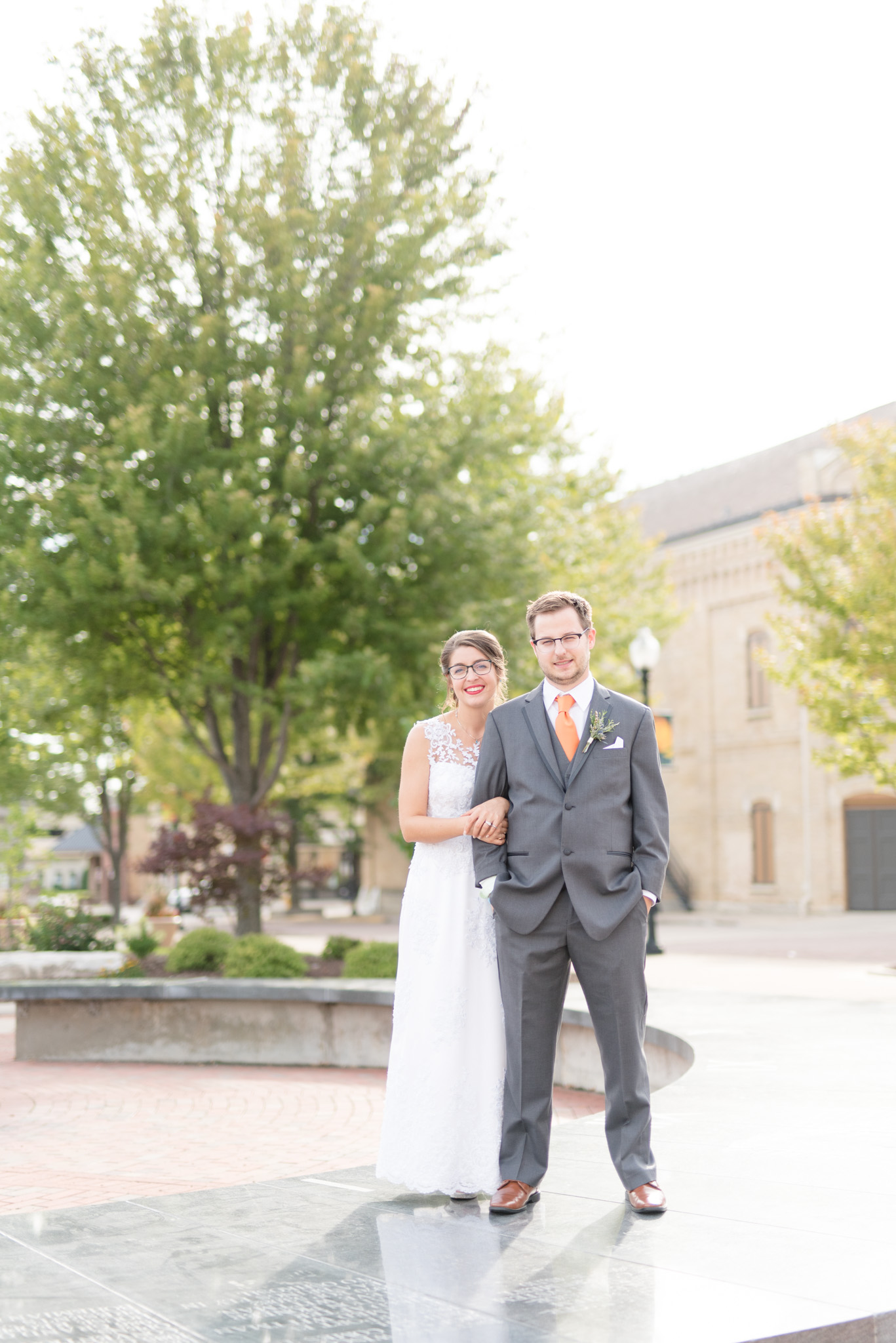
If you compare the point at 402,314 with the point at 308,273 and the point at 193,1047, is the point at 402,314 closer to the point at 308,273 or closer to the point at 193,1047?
the point at 308,273

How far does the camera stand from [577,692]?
183 inches

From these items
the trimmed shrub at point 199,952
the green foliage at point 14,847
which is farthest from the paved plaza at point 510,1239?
the green foliage at point 14,847

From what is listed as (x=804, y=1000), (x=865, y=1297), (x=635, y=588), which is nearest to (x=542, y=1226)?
(x=865, y=1297)

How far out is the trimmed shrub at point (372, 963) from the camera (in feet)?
42.9

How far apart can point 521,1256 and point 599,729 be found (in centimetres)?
169

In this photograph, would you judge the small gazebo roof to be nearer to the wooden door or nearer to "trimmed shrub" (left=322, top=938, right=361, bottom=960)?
the wooden door

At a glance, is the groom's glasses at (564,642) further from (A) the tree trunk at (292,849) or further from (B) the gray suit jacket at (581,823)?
(A) the tree trunk at (292,849)

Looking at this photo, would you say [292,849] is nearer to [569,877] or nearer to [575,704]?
[575,704]

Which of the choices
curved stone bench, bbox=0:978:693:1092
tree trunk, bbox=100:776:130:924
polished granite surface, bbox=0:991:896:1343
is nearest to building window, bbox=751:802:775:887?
tree trunk, bbox=100:776:130:924

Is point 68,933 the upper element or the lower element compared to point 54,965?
upper

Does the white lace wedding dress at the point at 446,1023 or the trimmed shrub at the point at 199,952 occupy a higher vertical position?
the white lace wedding dress at the point at 446,1023

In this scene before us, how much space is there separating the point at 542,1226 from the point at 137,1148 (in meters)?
4.17

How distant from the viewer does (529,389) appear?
18203 mm

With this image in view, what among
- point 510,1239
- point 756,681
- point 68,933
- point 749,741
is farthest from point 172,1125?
point 756,681
